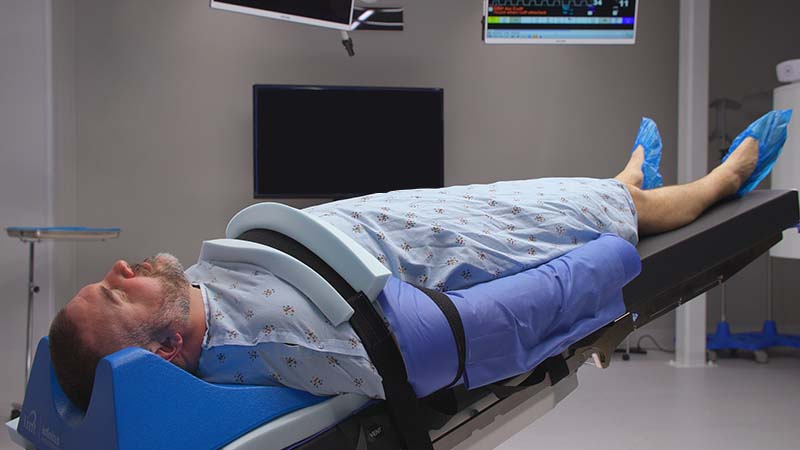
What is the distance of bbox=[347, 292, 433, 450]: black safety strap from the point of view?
1.07 m

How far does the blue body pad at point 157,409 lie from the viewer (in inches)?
35.1

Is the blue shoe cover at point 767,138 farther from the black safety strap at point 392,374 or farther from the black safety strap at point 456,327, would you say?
the black safety strap at point 392,374

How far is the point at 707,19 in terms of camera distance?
3758 mm

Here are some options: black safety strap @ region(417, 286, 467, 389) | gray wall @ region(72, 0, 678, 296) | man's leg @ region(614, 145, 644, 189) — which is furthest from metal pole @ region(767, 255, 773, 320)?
black safety strap @ region(417, 286, 467, 389)

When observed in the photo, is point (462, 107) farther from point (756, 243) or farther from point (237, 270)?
point (237, 270)

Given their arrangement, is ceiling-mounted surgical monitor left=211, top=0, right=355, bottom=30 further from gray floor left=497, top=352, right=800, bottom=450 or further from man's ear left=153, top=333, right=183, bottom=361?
man's ear left=153, top=333, right=183, bottom=361

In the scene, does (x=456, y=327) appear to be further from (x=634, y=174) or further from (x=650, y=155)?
(x=650, y=155)

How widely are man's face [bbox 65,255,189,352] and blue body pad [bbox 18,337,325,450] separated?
15 cm

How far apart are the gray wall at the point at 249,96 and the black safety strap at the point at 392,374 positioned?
2.87 meters

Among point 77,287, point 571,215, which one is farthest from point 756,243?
point 77,287

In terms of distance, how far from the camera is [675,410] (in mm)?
2867

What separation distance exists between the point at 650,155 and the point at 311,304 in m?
1.92

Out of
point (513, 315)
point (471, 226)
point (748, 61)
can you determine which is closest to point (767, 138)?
point (471, 226)

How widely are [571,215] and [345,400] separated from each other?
86 cm
